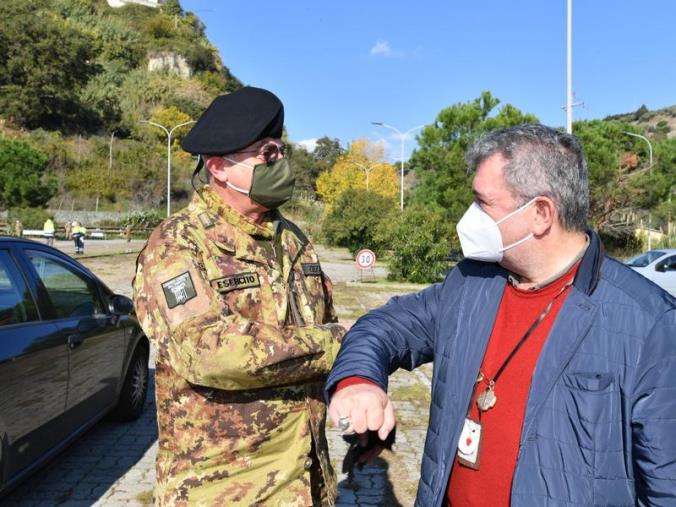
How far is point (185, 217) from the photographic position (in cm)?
208

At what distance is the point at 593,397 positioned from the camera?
1497 mm

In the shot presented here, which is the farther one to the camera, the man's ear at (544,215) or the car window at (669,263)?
the car window at (669,263)

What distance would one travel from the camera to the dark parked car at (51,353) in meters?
3.33

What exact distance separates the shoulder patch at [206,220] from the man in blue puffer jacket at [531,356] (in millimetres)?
669

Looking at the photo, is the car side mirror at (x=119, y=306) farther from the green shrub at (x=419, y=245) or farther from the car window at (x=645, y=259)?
the car window at (x=645, y=259)

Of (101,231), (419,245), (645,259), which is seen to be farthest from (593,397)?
(101,231)

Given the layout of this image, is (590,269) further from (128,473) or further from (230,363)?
(128,473)

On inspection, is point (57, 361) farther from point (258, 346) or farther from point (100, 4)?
point (100, 4)

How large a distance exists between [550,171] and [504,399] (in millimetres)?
691

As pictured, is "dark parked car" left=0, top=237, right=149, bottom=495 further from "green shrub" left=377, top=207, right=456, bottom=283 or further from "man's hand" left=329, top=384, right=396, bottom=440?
"green shrub" left=377, top=207, right=456, bottom=283

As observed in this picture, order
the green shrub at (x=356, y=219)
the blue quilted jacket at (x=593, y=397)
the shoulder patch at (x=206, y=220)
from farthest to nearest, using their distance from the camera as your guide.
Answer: the green shrub at (x=356, y=219) → the shoulder patch at (x=206, y=220) → the blue quilted jacket at (x=593, y=397)

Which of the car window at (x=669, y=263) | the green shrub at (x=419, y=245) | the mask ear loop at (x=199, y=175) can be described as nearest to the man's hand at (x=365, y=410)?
the mask ear loop at (x=199, y=175)

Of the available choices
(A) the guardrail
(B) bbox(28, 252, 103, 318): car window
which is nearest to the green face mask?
(B) bbox(28, 252, 103, 318): car window

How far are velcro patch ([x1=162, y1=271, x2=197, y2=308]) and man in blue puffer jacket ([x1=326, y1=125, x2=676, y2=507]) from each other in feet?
1.76
